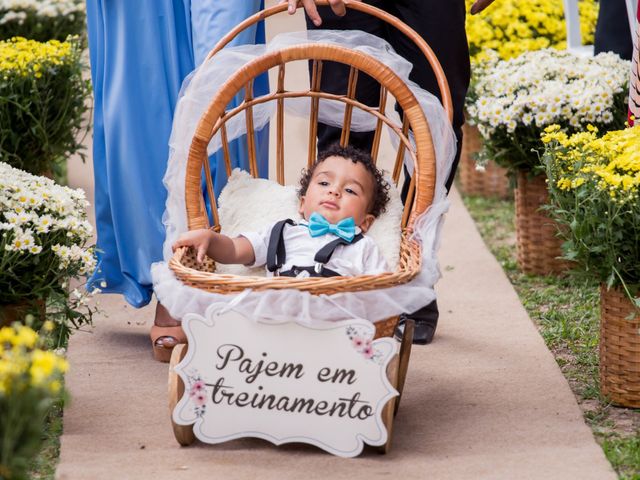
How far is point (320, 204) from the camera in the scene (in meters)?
2.99

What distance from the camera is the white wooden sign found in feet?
8.13

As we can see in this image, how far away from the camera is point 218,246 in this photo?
9.18 feet

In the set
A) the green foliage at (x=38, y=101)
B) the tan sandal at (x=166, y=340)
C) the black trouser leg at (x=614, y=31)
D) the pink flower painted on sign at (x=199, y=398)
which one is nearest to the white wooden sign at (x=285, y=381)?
the pink flower painted on sign at (x=199, y=398)

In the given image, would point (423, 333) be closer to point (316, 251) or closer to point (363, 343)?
point (316, 251)

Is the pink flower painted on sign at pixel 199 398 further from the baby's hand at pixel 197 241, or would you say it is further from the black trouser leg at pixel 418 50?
the black trouser leg at pixel 418 50

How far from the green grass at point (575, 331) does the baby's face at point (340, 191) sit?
0.67 metres

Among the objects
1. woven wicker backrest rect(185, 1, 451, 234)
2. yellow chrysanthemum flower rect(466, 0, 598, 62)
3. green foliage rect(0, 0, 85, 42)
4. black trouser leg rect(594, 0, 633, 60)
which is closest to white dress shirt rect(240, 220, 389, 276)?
woven wicker backrest rect(185, 1, 451, 234)

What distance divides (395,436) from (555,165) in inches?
34.2

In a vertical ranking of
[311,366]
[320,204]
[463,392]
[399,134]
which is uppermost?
[399,134]

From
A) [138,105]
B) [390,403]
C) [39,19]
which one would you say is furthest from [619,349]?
[39,19]

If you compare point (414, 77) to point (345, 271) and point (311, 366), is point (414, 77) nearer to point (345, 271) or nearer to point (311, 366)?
point (345, 271)

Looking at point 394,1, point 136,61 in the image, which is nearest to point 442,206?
point 394,1

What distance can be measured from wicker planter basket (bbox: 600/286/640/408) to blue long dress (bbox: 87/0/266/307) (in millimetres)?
1258

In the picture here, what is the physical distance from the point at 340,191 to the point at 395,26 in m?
0.49
